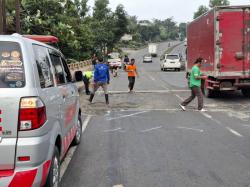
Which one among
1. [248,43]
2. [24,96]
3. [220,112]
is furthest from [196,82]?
[24,96]

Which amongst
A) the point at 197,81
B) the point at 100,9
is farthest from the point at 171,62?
the point at 100,9

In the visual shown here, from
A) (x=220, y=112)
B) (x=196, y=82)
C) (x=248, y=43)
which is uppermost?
(x=248, y=43)

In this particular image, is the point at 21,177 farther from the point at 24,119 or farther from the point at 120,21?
the point at 120,21

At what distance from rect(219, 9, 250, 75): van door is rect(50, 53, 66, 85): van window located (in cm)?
963

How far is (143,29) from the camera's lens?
190m

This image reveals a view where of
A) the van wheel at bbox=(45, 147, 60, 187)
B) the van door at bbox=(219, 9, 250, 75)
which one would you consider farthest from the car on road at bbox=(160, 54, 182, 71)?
the van wheel at bbox=(45, 147, 60, 187)

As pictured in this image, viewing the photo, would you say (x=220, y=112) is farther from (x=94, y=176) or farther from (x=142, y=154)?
(x=94, y=176)

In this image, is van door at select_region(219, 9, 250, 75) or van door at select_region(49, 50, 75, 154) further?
van door at select_region(219, 9, 250, 75)

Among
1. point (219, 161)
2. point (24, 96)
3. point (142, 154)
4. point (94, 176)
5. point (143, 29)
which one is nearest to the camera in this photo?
point (24, 96)

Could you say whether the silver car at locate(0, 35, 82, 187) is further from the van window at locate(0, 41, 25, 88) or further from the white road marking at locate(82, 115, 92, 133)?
the white road marking at locate(82, 115, 92, 133)

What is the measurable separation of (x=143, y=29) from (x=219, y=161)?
18560 centimetres

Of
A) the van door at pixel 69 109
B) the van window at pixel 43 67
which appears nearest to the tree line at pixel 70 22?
the van door at pixel 69 109

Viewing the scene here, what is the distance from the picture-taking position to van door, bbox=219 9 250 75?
1523cm

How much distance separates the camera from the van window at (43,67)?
4891 millimetres
